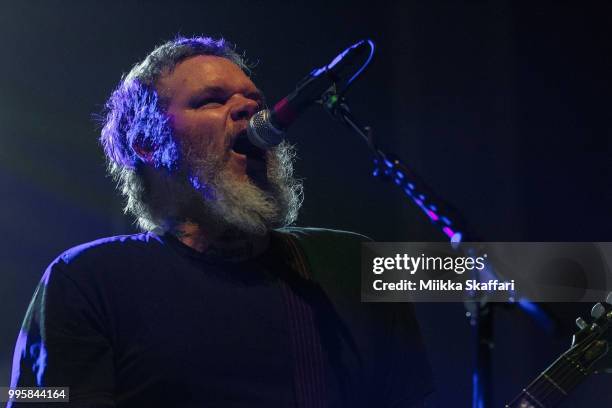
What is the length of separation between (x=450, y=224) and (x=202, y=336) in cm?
49

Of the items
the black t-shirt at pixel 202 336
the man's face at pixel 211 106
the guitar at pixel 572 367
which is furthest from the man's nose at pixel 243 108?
the guitar at pixel 572 367

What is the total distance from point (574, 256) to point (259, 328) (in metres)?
0.96

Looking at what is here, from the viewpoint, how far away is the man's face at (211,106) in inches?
51.7

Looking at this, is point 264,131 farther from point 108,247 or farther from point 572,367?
point 572,367

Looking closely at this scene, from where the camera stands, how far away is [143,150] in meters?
1.49

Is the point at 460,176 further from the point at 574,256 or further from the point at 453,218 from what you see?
the point at 453,218

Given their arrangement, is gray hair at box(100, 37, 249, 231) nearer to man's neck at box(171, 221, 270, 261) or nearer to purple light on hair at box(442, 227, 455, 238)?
man's neck at box(171, 221, 270, 261)

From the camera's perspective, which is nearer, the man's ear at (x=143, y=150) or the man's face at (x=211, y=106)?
the man's face at (x=211, y=106)

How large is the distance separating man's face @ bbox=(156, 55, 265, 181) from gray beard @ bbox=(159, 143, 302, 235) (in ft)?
0.06

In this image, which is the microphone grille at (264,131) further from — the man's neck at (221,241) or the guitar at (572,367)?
the guitar at (572,367)

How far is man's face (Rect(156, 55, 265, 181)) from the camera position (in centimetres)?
131

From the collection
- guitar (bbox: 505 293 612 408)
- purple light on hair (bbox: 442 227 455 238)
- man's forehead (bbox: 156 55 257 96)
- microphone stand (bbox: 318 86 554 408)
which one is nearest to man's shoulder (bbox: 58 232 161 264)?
man's forehead (bbox: 156 55 257 96)

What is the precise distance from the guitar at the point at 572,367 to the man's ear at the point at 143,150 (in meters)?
0.98

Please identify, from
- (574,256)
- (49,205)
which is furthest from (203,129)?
(574,256)
